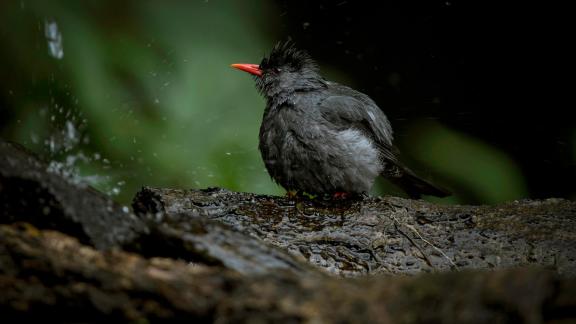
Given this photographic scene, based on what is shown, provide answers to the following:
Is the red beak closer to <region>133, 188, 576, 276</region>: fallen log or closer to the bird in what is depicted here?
the bird

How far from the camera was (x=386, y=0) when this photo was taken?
6.13m

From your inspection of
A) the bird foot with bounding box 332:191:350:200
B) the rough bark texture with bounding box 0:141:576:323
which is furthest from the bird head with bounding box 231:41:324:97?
the rough bark texture with bounding box 0:141:576:323

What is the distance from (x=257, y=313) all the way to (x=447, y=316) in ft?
1.63

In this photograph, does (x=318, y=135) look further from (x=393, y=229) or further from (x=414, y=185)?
(x=393, y=229)

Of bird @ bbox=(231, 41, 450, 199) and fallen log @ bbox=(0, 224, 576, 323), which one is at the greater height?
bird @ bbox=(231, 41, 450, 199)

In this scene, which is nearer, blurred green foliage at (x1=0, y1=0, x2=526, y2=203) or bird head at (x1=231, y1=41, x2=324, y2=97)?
blurred green foliage at (x1=0, y1=0, x2=526, y2=203)

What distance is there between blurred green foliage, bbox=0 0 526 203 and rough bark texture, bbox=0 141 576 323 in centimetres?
91

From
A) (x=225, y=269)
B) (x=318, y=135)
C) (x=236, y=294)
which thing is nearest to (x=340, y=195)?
(x=318, y=135)

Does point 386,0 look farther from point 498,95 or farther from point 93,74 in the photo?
point 93,74

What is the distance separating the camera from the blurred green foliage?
4273 millimetres

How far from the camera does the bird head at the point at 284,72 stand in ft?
16.6

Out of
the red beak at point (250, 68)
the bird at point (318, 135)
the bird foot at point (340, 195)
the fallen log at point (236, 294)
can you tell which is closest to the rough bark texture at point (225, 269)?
the fallen log at point (236, 294)

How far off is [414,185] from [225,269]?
3229 millimetres

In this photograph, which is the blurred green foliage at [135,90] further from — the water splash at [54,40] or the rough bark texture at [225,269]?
the rough bark texture at [225,269]
